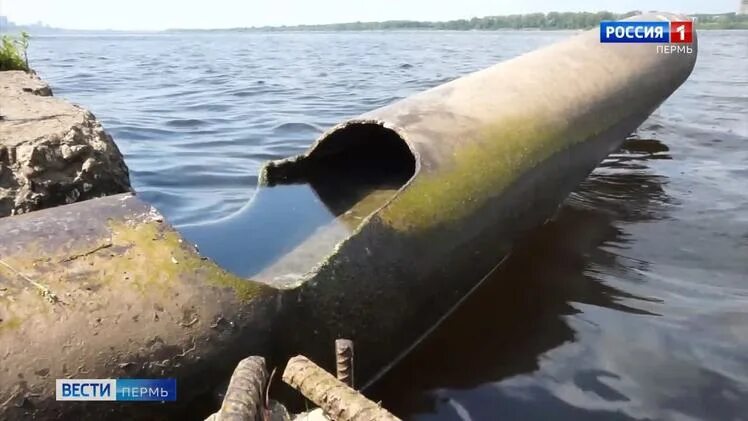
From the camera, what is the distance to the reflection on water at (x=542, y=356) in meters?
2.99

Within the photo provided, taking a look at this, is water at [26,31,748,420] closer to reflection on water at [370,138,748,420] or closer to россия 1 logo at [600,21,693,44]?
reflection on water at [370,138,748,420]

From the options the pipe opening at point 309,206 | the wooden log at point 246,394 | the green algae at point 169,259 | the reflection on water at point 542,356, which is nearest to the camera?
the wooden log at point 246,394

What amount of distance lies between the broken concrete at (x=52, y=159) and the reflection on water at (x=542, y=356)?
6.48 ft

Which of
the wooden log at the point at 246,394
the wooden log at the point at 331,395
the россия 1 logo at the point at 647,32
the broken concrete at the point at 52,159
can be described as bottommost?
the wooden log at the point at 331,395

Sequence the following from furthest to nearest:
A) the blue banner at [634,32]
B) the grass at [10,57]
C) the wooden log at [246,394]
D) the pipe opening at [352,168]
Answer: the grass at [10,57], the blue banner at [634,32], the pipe opening at [352,168], the wooden log at [246,394]

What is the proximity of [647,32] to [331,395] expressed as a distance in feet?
19.2

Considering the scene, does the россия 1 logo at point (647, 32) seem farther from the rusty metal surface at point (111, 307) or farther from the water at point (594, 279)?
the rusty metal surface at point (111, 307)

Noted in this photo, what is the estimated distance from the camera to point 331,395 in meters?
2.13

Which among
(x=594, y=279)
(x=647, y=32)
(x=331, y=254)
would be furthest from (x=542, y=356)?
(x=647, y=32)

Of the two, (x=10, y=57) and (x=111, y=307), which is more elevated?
(x=10, y=57)

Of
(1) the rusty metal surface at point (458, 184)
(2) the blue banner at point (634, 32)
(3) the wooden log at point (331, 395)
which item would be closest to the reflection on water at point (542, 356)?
(1) the rusty metal surface at point (458, 184)

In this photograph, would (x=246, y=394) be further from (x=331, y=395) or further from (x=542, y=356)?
(x=542, y=356)

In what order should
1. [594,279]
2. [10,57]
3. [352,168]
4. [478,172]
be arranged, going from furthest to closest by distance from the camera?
[10,57] < [352,168] < [594,279] < [478,172]

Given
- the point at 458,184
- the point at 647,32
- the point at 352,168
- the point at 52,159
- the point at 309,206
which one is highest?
the point at 647,32
